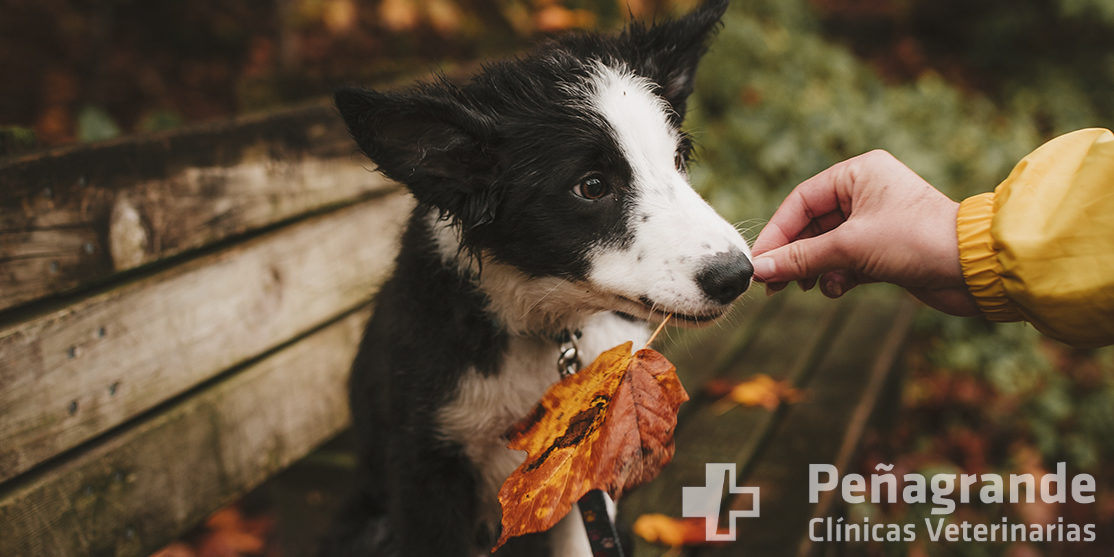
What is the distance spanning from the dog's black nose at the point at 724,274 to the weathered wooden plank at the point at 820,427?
1.09m

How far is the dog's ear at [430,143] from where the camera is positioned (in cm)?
173

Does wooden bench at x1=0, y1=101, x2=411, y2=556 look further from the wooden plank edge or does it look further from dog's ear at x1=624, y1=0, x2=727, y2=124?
dog's ear at x1=624, y1=0, x2=727, y2=124

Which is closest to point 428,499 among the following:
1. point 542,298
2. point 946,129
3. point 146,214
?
point 542,298

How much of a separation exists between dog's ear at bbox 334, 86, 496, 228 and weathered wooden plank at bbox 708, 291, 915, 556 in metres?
1.34

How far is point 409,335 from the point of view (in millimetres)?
2178

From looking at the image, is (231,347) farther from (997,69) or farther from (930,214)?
(997,69)

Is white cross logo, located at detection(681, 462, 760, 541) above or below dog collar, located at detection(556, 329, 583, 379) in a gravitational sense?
below

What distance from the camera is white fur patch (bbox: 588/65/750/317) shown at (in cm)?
174

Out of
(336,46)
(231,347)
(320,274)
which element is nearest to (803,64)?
(336,46)

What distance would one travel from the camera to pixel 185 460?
232 centimetres

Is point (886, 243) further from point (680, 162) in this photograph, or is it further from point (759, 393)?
point (759, 393)

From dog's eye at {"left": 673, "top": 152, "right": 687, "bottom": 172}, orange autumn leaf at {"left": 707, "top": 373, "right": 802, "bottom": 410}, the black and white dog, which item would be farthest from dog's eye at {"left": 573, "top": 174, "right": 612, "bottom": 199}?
orange autumn leaf at {"left": 707, "top": 373, "right": 802, "bottom": 410}

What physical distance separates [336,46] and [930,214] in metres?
6.79

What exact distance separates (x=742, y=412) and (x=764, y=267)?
1.50 meters
